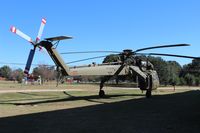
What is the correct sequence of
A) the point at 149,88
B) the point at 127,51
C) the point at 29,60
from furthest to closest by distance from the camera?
the point at 149,88, the point at 127,51, the point at 29,60

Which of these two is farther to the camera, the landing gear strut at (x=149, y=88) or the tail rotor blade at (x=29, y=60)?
the landing gear strut at (x=149, y=88)

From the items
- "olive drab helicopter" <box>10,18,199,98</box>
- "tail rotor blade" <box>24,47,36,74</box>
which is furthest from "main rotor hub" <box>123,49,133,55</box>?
"tail rotor blade" <box>24,47,36,74</box>

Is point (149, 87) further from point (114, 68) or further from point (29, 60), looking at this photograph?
point (29, 60)

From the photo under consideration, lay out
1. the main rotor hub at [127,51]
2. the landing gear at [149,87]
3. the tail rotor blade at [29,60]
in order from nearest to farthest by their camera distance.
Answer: the tail rotor blade at [29,60] → the main rotor hub at [127,51] → the landing gear at [149,87]

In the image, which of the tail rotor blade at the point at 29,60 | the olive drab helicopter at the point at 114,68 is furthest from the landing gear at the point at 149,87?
the tail rotor blade at the point at 29,60

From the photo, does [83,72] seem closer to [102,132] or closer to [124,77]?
[124,77]

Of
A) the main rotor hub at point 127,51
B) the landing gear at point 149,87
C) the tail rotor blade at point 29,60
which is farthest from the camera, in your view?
the landing gear at point 149,87

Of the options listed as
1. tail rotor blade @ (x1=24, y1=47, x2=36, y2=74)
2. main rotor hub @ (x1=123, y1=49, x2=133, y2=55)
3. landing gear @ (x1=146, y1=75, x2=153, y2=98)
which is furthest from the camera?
landing gear @ (x1=146, y1=75, x2=153, y2=98)

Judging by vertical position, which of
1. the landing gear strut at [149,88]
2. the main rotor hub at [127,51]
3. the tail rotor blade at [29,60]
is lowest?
the landing gear strut at [149,88]

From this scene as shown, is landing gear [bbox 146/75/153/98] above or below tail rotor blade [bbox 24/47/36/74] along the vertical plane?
below

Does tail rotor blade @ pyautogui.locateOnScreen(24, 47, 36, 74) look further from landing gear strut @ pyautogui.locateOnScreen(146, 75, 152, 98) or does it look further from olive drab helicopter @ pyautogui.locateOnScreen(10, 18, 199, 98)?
landing gear strut @ pyautogui.locateOnScreen(146, 75, 152, 98)

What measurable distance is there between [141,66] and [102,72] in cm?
427

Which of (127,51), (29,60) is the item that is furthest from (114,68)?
(29,60)

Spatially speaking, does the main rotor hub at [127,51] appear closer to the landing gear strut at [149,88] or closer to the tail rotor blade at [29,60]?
the landing gear strut at [149,88]
